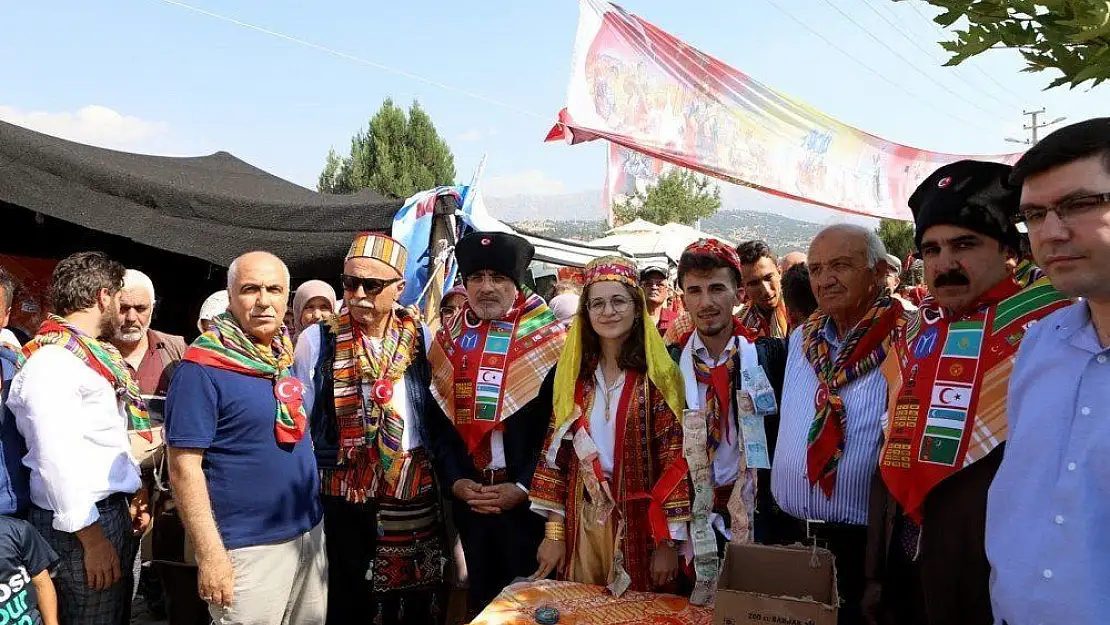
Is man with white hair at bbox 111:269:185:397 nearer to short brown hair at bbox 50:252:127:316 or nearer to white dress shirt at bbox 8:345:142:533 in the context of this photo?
short brown hair at bbox 50:252:127:316

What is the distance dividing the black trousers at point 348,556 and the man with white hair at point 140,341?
62.1 inches

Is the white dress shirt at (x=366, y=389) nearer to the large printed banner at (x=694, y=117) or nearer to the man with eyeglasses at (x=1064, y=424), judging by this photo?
the man with eyeglasses at (x=1064, y=424)

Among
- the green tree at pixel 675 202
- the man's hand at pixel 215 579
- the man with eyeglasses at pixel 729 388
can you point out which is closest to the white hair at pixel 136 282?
the man's hand at pixel 215 579

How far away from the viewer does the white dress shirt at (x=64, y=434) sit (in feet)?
8.39

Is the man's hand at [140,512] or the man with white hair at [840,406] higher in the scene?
the man with white hair at [840,406]

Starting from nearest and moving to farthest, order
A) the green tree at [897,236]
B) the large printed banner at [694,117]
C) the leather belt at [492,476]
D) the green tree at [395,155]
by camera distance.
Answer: the leather belt at [492,476]
the large printed banner at [694,117]
the green tree at [897,236]
the green tree at [395,155]

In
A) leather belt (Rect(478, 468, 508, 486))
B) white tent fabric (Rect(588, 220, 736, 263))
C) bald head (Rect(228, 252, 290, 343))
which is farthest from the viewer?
white tent fabric (Rect(588, 220, 736, 263))

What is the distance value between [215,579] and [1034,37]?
2.67m

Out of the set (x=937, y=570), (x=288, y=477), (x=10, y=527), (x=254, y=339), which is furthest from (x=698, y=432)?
(x=10, y=527)

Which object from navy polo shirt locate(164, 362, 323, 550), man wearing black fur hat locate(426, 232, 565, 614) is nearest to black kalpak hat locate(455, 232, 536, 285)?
man wearing black fur hat locate(426, 232, 565, 614)

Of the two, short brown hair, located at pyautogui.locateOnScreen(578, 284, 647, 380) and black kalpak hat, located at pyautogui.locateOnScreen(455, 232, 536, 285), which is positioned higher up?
black kalpak hat, located at pyautogui.locateOnScreen(455, 232, 536, 285)

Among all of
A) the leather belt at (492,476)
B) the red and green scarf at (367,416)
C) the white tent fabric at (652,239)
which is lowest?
the leather belt at (492,476)

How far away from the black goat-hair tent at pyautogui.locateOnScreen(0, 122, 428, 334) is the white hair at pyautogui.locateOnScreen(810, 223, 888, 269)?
372 centimetres

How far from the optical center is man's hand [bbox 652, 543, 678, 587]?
2.47 m
